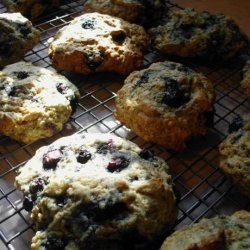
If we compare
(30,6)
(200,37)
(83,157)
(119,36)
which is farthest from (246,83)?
(30,6)

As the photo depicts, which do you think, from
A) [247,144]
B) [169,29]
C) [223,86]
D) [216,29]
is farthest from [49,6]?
[247,144]

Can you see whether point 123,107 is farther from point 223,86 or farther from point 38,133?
point 223,86

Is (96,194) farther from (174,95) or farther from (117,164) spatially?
(174,95)

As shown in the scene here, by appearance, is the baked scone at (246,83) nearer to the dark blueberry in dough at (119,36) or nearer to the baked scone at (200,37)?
the baked scone at (200,37)

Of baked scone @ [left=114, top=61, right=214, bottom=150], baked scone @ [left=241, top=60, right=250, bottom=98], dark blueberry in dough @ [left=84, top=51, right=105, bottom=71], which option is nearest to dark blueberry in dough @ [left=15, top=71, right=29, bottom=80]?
dark blueberry in dough @ [left=84, top=51, right=105, bottom=71]

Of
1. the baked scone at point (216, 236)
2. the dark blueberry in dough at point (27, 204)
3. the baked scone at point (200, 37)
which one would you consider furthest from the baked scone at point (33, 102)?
the baked scone at point (216, 236)

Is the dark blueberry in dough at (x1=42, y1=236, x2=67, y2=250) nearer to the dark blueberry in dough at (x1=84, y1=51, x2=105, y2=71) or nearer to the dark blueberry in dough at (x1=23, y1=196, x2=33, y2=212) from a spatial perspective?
the dark blueberry in dough at (x1=23, y1=196, x2=33, y2=212)
